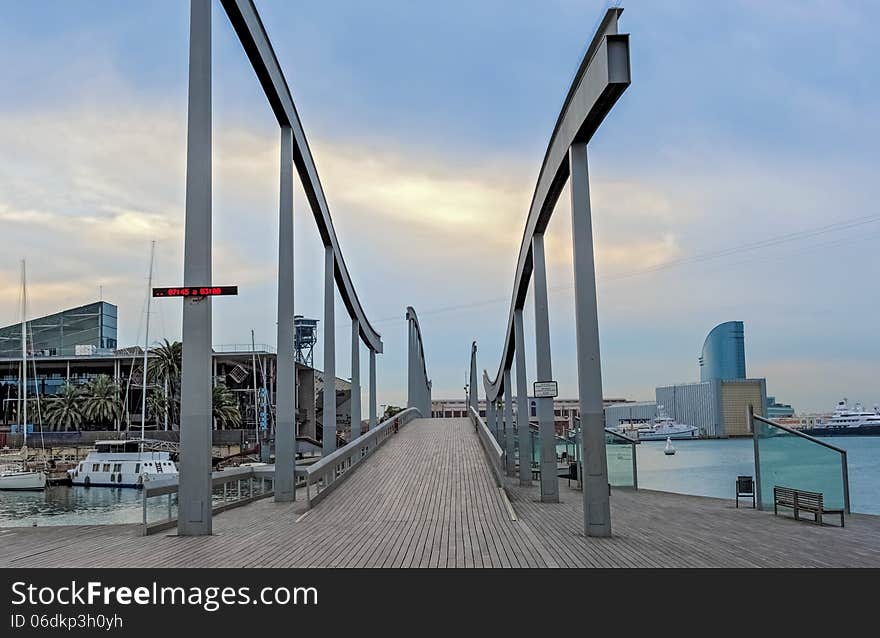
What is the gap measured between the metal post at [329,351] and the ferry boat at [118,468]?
23515 millimetres

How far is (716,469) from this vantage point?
55719 millimetres

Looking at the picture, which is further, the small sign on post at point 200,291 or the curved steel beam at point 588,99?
the small sign on post at point 200,291

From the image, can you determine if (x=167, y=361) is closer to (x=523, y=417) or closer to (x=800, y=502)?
(x=523, y=417)

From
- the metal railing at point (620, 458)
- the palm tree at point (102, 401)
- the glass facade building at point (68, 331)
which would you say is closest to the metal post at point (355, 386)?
the metal railing at point (620, 458)

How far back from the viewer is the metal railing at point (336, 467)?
15.8 m

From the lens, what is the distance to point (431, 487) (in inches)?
715

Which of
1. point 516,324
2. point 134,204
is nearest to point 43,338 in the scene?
point 134,204

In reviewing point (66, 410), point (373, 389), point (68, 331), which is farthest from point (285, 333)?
point (68, 331)

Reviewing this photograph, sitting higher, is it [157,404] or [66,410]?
[157,404]

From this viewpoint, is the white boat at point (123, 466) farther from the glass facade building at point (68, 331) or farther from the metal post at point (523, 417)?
the glass facade building at point (68, 331)

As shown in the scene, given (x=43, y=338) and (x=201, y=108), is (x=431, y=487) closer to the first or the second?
(x=201, y=108)

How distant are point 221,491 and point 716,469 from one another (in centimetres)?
4636

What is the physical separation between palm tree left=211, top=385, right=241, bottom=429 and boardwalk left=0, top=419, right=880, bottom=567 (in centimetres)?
4746
